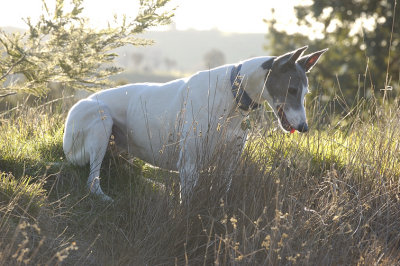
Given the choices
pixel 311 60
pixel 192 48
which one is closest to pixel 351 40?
pixel 311 60

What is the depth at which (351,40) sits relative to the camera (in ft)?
43.3

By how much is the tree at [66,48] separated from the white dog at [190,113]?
1.14 feet

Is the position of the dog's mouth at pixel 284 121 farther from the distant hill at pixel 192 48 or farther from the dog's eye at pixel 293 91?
the distant hill at pixel 192 48

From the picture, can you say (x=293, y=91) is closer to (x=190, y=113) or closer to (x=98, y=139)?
(x=190, y=113)

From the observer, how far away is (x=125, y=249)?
4.07 m

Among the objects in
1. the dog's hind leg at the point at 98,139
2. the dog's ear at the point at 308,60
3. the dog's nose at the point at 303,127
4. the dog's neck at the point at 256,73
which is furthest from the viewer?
the dog's hind leg at the point at 98,139

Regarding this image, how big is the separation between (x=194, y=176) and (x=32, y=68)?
246cm

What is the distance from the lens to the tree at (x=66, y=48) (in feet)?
18.3

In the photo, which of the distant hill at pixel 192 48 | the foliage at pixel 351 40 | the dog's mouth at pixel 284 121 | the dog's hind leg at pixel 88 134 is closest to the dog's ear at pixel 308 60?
the dog's mouth at pixel 284 121

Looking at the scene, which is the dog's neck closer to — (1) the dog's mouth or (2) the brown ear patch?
(1) the dog's mouth

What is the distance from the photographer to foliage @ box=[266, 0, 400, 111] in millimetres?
12461

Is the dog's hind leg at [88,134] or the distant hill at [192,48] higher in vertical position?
the dog's hind leg at [88,134]

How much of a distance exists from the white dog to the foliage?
23.2 feet

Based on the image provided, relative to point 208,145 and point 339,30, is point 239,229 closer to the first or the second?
point 208,145
